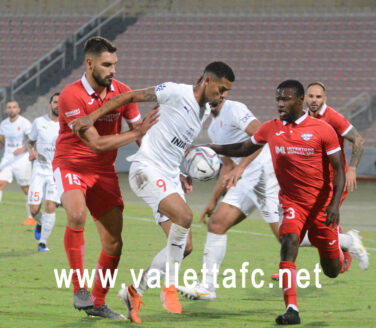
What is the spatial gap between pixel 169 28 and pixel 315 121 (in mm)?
23752

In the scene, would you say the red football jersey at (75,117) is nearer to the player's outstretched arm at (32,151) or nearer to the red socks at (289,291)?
the red socks at (289,291)

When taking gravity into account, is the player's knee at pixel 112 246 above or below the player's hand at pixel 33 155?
below

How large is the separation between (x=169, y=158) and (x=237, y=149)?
1205 millimetres

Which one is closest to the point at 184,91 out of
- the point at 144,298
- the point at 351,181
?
the point at 144,298

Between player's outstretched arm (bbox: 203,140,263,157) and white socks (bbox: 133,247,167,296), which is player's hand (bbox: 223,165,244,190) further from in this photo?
white socks (bbox: 133,247,167,296)

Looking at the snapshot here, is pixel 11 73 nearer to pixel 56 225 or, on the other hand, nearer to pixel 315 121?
pixel 56 225

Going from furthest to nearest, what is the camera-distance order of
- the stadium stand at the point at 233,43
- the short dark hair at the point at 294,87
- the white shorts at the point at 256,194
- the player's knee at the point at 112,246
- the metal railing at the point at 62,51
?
1. the metal railing at the point at 62,51
2. the stadium stand at the point at 233,43
3. the white shorts at the point at 256,194
4. the short dark hair at the point at 294,87
5. the player's knee at the point at 112,246

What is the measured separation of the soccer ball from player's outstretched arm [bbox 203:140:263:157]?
444mm

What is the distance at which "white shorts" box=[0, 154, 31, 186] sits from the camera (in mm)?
15180

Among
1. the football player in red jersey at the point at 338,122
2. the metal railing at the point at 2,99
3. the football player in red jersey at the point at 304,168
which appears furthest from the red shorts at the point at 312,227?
the metal railing at the point at 2,99

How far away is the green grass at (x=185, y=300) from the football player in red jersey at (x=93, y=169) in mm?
501

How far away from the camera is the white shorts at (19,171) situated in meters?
15.2

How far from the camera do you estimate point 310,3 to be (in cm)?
2944

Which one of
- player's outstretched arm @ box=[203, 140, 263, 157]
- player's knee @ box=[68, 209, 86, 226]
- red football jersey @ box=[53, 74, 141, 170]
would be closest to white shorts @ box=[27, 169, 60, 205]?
player's outstretched arm @ box=[203, 140, 263, 157]
